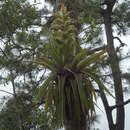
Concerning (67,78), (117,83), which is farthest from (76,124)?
(117,83)

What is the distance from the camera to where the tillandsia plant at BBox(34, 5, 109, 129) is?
4824 millimetres

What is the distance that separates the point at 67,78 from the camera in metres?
4.90

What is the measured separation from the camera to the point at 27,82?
848 centimetres

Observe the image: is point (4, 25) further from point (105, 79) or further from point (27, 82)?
point (105, 79)

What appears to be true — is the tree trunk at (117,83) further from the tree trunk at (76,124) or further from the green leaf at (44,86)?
the tree trunk at (76,124)

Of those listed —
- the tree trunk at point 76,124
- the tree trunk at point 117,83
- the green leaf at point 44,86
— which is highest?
the tree trunk at point 117,83

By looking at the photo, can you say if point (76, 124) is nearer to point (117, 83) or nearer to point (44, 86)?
point (44, 86)

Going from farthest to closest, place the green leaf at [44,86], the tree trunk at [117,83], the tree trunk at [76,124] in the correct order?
the tree trunk at [117,83] < the green leaf at [44,86] < the tree trunk at [76,124]

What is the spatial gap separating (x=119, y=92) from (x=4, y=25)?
220 inches

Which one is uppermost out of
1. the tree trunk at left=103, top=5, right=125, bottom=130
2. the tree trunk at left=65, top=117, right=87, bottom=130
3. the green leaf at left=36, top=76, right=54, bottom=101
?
the tree trunk at left=103, top=5, right=125, bottom=130

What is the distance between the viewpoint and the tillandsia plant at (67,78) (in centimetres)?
482

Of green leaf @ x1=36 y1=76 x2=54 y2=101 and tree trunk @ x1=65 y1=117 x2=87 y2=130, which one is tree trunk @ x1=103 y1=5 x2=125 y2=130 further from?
tree trunk @ x1=65 y1=117 x2=87 y2=130

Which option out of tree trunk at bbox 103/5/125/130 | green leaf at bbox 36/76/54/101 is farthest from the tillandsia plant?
tree trunk at bbox 103/5/125/130

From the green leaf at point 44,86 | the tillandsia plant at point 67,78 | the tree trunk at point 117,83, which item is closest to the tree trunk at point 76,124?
the tillandsia plant at point 67,78
